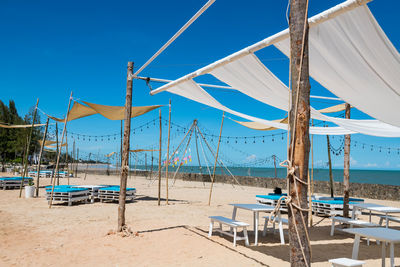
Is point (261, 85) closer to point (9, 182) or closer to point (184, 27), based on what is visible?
point (184, 27)

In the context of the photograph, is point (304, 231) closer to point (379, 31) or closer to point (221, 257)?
point (379, 31)

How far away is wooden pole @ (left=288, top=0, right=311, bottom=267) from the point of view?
6.45 ft

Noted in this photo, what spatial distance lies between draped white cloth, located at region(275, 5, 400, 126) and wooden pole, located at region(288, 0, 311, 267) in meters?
0.65

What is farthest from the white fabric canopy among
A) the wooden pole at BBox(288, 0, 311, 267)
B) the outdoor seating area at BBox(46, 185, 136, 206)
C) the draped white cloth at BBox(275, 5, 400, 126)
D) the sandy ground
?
the outdoor seating area at BBox(46, 185, 136, 206)

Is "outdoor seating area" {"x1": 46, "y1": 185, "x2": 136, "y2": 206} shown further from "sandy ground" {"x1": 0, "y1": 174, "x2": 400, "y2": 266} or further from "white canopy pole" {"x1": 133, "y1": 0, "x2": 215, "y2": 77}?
"white canopy pole" {"x1": 133, "y1": 0, "x2": 215, "y2": 77}

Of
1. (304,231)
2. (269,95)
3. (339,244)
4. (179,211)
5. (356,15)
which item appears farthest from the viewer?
(179,211)

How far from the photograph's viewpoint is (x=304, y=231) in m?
1.97

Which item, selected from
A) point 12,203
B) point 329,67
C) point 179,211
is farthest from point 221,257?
point 12,203

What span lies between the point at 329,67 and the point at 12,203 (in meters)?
8.92

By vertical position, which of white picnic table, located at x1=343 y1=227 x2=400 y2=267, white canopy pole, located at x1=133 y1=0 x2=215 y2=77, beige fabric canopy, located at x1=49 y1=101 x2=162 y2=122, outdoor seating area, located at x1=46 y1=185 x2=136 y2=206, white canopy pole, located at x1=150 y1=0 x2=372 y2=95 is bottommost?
outdoor seating area, located at x1=46 y1=185 x2=136 y2=206

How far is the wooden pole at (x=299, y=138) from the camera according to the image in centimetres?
197

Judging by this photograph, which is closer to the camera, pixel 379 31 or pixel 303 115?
pixel 303 115

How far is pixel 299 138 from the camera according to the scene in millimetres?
2018

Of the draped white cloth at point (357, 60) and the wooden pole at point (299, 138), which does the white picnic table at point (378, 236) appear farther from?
the wooden pole at point (299, 138)
